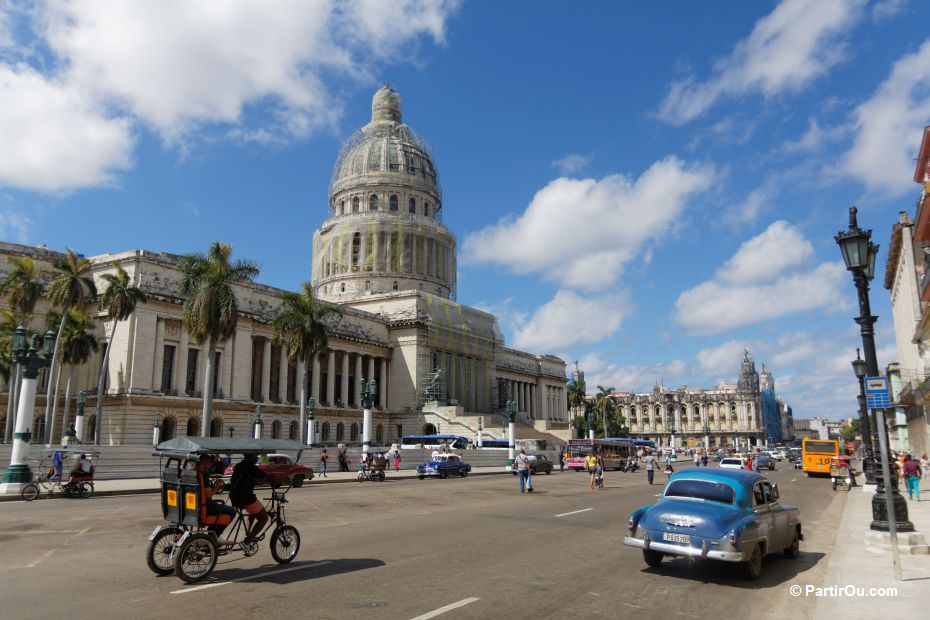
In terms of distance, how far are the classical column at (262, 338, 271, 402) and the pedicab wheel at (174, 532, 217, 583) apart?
54104 mm

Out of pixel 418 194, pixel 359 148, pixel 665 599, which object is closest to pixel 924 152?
pixel 665 599

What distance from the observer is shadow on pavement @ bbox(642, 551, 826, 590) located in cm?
1025

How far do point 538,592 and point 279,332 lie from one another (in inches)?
1752

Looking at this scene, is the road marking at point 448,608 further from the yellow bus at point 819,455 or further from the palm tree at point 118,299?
the palm tree at point 118,299

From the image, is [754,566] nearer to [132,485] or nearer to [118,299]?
[132,485]

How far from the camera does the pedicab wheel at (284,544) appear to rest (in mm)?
10578

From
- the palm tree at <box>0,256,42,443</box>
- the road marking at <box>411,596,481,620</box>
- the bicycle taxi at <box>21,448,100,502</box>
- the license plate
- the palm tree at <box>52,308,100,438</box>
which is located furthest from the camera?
the palm tree at <box>52,308,100,438</box>

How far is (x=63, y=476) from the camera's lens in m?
29.2

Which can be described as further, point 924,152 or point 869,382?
point 924,152

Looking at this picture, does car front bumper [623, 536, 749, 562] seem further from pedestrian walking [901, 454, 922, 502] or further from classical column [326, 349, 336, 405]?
classical column [326, 349, 336, 405]

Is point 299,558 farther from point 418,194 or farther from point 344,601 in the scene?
point 418,194

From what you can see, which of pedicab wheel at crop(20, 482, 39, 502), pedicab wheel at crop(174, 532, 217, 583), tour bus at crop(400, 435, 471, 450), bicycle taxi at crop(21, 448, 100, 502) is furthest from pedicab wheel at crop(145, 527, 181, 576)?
tour bus at crop(400, 435, 471, 450)

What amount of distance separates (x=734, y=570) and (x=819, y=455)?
36948 millimetres

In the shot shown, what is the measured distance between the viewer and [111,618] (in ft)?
24.8
